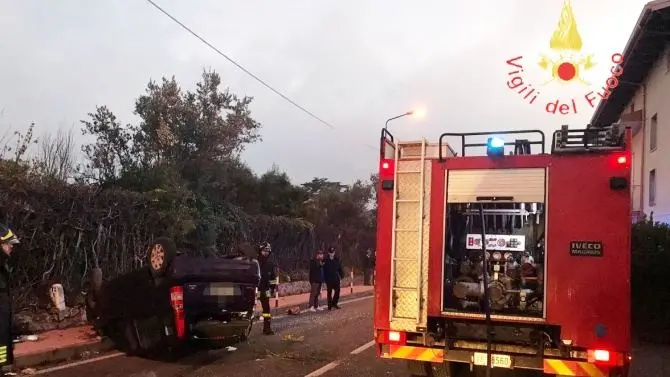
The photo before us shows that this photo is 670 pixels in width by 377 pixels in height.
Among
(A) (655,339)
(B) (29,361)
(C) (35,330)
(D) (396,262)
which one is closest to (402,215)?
(D) (396,262)

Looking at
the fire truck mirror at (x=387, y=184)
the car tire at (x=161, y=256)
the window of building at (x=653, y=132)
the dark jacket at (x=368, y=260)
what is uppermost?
the window of building at (x=653, y=132)

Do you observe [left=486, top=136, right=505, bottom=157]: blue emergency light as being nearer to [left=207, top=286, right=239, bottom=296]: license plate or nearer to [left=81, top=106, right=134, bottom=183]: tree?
[left=207, top=286, right=239, bottom=296]: license plate

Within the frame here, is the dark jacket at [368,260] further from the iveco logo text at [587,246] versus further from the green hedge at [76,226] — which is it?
the iveco logo text at [587,246]

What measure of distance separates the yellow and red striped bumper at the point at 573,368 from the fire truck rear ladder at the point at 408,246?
1326 mm

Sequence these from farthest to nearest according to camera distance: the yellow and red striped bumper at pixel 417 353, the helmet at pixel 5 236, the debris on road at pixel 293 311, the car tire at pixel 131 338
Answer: the debris on road at pixel 293 311 → the car tire at pixel 131 338 → the yellow and red striped bumper at pixel 417 353 → the helmet at pixel 5 236

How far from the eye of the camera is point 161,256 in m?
8.09

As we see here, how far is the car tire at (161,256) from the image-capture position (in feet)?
26.4

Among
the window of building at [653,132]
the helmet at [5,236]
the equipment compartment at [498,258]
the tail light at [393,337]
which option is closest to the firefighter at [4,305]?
the helmet at [5,236]

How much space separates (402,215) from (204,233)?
37.8 feet

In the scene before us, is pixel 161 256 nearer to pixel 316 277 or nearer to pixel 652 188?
pixel 316 277

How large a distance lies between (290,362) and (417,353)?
269cm

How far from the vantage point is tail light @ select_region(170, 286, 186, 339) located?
26.2ft

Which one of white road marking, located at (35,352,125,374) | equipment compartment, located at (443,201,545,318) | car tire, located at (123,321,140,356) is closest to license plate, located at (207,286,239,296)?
car tire, located at (123,321,140,356)

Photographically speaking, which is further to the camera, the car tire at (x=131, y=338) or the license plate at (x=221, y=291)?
the car tire at (x=131, y=338)
